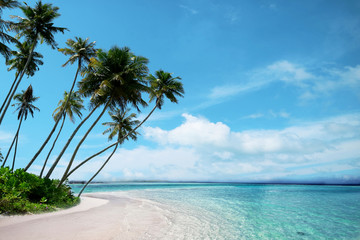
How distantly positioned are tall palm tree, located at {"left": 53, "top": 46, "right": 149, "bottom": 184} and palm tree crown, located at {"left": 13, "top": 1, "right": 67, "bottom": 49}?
15.1ft

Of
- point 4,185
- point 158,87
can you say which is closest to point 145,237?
point 4,185

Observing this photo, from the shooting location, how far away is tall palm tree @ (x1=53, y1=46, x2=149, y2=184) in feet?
44.4

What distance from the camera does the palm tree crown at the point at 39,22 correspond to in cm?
1402

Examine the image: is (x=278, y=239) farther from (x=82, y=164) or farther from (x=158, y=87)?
(x=158, y=87)

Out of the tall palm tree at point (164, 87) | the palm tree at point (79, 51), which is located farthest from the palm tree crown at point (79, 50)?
the tall palm tree at point (164, 87)

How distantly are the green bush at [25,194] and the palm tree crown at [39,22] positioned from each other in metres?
10.7

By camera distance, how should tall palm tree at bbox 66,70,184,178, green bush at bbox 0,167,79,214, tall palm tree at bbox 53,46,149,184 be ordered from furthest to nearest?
tall palm tree at bbox 66,70,184,178 → tall palm tree at bbox 53,46,149,184 → green bush at bbox 0,167,79,214

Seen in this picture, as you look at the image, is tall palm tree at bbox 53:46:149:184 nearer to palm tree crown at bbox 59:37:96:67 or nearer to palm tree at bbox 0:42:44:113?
palm tree crown at bbox 59:37:96:67

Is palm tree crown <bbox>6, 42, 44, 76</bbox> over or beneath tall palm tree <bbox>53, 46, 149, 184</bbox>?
over

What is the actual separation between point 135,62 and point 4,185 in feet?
33.4

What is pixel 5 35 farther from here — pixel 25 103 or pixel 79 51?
pixel 25 103

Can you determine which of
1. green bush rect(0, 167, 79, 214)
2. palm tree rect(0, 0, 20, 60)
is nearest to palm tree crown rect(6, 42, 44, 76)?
palm tree rect(0, 0, 20, 60)

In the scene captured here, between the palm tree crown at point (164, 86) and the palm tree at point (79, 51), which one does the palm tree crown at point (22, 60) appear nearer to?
the palm tree at point (79, 51)

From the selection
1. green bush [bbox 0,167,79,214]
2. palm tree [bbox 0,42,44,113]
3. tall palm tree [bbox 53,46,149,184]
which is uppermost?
palm tree [bbox 0,42,44,113]
